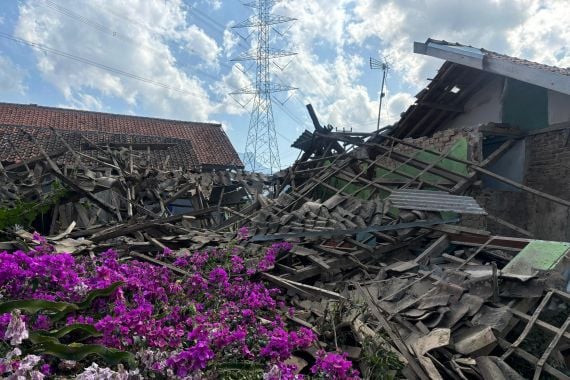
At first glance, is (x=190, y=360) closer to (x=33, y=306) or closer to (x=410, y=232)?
(x=33, y=306)

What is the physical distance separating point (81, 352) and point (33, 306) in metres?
0.72

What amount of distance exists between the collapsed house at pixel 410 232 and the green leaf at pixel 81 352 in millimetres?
1578

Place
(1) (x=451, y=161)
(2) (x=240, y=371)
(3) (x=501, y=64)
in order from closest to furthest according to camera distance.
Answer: (2) (x=240, y=371), (3) (x=501, y=64), (1) (x=451, y=161)

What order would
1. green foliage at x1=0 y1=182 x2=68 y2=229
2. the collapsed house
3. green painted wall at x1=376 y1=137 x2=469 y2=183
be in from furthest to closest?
green painted wall at x1=376 y1=137 x2=469 y2=183, green foliage at x1=0 y1=182 x2=68 y2=229, the collapsed house

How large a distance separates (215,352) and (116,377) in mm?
805

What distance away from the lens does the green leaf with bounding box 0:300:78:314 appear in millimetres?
3254

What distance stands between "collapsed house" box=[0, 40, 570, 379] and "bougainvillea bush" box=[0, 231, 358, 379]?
53cm

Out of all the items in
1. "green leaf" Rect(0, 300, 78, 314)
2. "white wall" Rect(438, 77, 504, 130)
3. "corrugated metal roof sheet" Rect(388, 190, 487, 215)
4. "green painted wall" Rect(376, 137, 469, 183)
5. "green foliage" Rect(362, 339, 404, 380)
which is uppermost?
"white wall" Rect(438, 77, 504, 130)

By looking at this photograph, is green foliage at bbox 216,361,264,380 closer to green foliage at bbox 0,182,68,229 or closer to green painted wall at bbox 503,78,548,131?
green foliage at bbox 0,182,68,229

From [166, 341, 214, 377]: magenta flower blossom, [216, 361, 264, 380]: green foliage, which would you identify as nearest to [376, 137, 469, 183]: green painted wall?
[216, 361, 264, 380]: green foliage

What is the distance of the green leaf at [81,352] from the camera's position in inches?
116

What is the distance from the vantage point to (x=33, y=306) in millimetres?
3295

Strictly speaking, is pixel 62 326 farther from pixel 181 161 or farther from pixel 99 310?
pixel 181 161

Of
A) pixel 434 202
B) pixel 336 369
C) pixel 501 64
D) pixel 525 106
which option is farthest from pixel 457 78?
pixel 336 369
